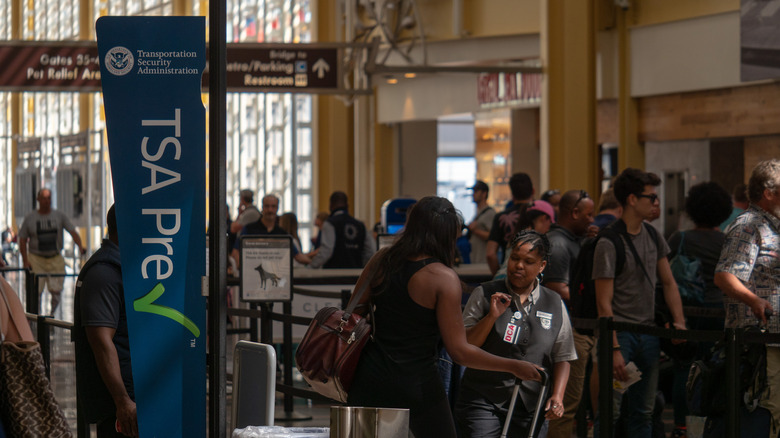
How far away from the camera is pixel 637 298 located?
22.5 feet

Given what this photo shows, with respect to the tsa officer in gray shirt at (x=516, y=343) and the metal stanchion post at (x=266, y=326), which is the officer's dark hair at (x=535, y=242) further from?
the metal stanchion post at (x=266, y=326)

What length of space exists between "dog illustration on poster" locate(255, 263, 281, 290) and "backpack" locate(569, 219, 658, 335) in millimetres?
2784

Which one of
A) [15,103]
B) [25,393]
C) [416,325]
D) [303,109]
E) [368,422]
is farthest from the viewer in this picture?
[15,103]

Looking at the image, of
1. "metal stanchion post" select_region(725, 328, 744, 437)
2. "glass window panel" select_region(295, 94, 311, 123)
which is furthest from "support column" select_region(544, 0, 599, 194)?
"glass window panel" select_region(295, 94, 311, 123)

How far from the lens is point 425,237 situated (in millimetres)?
4609

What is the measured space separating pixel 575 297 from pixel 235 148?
2385 cm

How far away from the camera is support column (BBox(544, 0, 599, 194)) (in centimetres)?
1535

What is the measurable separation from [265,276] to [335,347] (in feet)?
15.8

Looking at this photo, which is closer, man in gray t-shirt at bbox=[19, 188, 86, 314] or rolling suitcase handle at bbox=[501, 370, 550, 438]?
rolling suitcase handle at bbox=[501, 370, 550, 438]

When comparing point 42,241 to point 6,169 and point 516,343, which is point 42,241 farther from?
point 6,169

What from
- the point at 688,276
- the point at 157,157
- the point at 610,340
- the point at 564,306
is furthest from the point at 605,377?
the point at 157,157

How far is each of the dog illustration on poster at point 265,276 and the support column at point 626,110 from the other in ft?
30.1

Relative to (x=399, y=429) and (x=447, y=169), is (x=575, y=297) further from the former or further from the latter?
(x=447, y=169)

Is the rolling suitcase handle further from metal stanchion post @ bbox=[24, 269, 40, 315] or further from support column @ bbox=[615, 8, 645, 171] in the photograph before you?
support column @ bbox=[615, 8, 645, 171]
